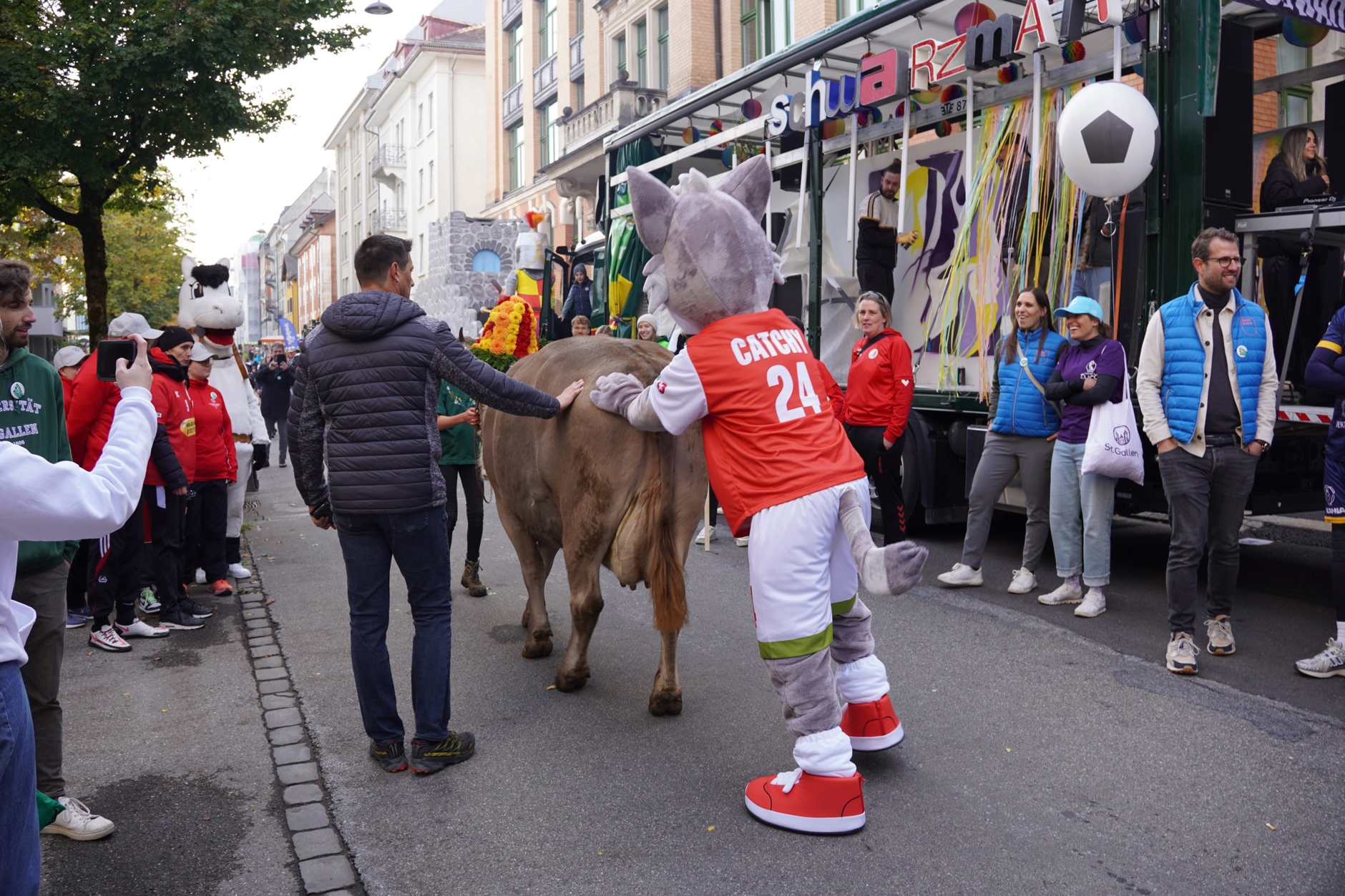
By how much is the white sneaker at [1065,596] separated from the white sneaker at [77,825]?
16.8ft

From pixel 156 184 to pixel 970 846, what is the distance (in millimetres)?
13116

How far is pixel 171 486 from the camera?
6.04 m

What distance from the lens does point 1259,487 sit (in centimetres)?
684

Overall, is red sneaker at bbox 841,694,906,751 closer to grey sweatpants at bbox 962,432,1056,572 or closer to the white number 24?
the white number 24

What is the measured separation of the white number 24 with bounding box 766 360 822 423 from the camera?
142 inches

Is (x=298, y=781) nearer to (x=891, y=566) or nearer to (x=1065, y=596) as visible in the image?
(x=891, y=566)

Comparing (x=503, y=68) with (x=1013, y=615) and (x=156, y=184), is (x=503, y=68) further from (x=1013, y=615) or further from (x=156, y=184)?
(x=1013, y=615)

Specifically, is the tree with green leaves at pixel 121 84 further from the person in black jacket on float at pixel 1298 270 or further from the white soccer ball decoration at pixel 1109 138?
the person in black jacket on float at pixel 1298 270

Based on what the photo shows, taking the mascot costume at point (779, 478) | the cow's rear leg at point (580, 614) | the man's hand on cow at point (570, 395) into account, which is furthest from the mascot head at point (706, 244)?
the cow's rear leg at point (580, 614)

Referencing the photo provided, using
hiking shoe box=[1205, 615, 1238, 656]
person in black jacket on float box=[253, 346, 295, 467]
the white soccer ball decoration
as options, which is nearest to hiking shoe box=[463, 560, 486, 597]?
hiking shoe box=[1205, 615, 1238, 656]

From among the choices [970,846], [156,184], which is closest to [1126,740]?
[970,846]

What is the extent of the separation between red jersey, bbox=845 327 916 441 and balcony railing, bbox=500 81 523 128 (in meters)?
Result: 32.0

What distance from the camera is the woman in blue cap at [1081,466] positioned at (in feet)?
20.1

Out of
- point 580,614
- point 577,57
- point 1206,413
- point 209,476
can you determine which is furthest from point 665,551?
point 577,57
